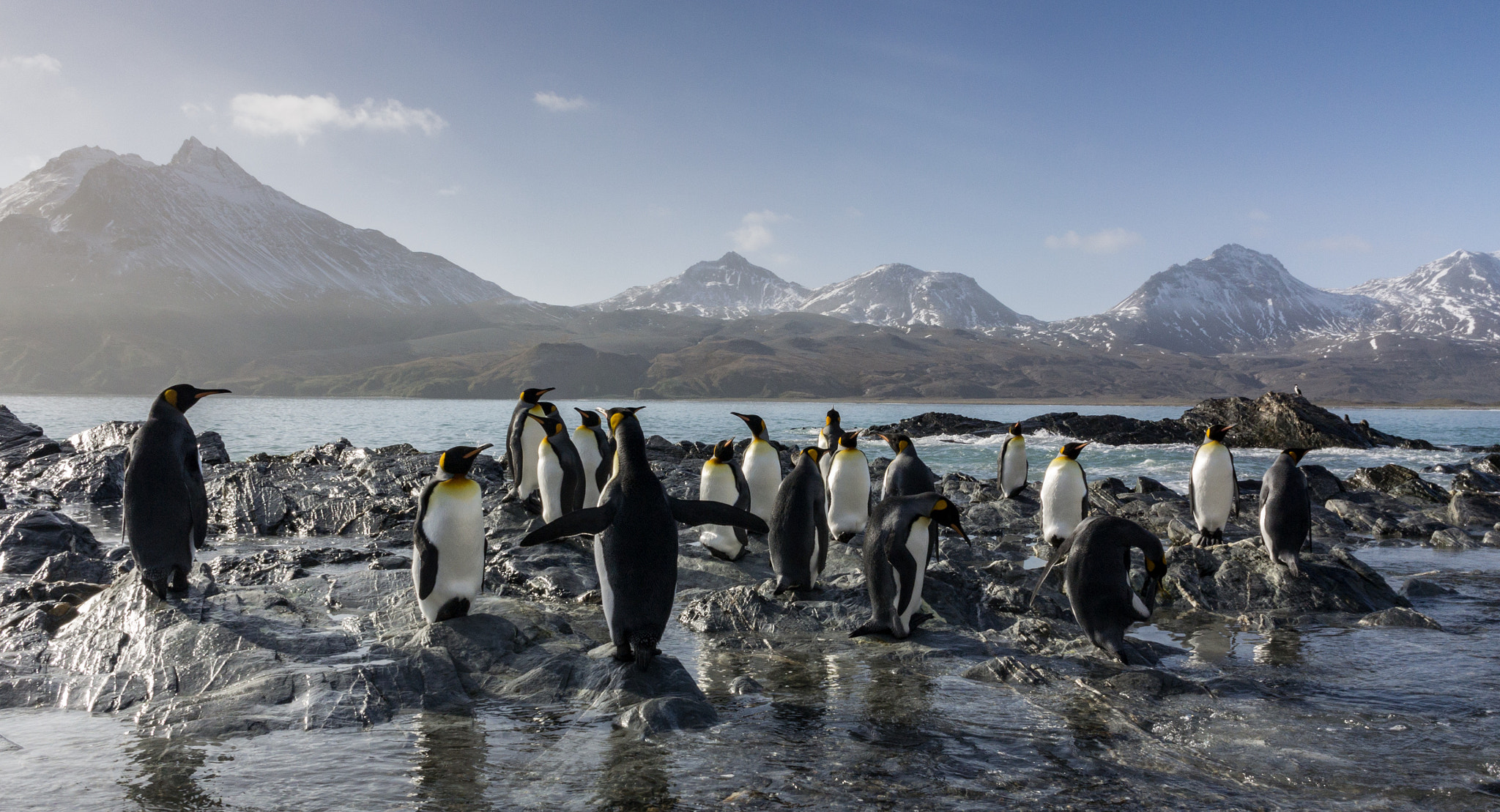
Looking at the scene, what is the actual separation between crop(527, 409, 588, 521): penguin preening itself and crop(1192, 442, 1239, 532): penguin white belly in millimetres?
7250

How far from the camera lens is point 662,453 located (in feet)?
83.6

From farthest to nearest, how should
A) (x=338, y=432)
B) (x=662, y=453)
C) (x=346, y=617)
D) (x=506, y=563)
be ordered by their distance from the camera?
(x=338, y=432)
(x=662, y=453)
(x=506, y=563)
(x=346, y=617)

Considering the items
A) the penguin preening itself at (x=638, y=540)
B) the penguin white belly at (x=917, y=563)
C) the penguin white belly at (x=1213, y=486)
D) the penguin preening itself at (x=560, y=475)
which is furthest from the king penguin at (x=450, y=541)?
the penguin white belly at (x=1213, y=486)

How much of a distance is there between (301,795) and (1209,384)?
220 m

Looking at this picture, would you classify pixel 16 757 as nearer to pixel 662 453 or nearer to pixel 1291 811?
pixel 1291 811

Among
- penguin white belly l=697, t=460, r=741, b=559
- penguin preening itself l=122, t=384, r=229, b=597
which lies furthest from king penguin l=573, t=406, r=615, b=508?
penguin preening itself l=122, t=384, r=229, b=597

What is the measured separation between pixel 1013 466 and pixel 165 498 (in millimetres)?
13003

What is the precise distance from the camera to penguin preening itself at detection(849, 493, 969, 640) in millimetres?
6242

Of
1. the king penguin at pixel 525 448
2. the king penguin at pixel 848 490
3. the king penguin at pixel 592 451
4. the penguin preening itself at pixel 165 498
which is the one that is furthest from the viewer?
the king penguin at pixel 525 448

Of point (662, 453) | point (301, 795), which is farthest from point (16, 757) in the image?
point (662, 453)

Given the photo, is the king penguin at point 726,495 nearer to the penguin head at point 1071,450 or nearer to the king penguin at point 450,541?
the king penguin at point 450,541

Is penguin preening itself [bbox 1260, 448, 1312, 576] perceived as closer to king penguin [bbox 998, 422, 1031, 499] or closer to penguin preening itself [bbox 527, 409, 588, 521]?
king penguin [bbox 998, 422, 1031, 499]

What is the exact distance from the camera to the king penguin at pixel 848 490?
32.8ft

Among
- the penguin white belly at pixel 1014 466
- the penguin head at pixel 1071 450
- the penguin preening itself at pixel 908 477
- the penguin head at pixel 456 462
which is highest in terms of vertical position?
the penguin head at pixel 456 462
